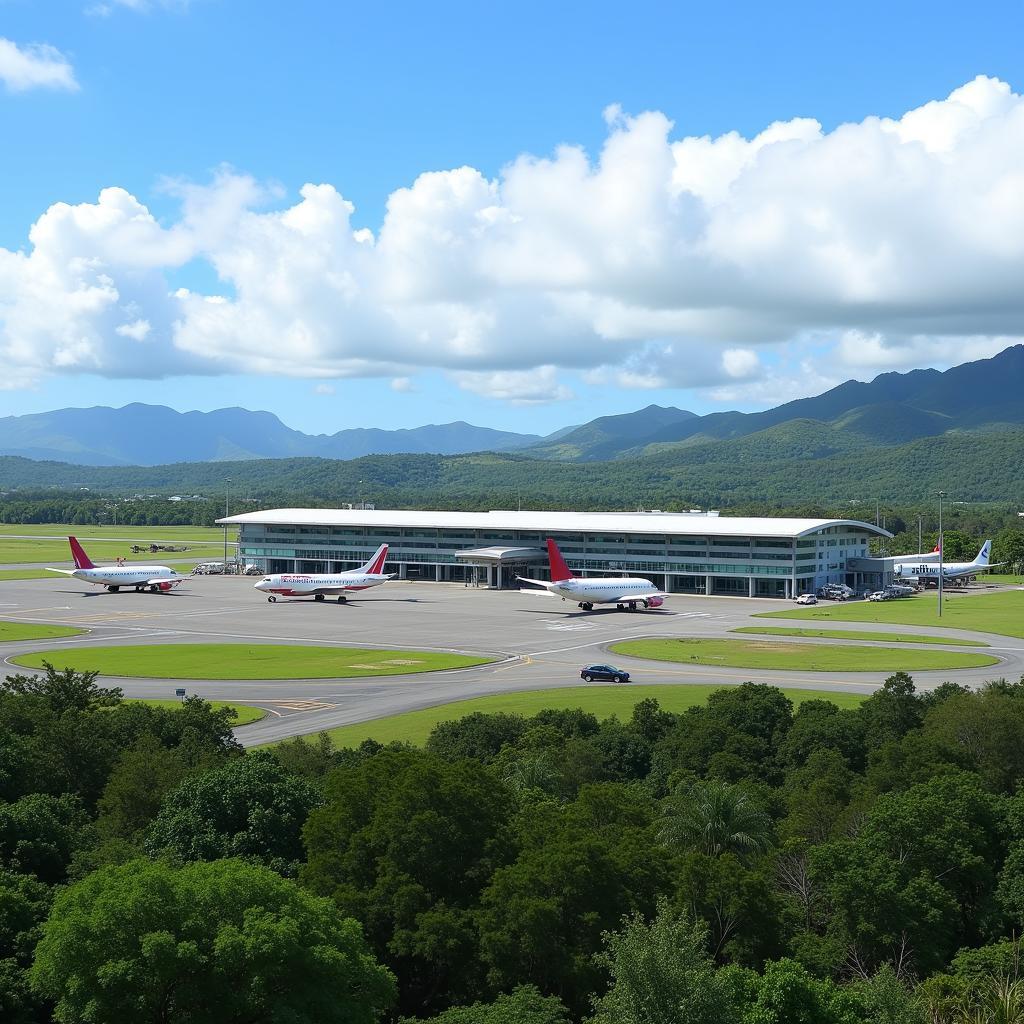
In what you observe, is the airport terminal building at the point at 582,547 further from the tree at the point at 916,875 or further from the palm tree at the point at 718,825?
the palm tree at the point at 718,825

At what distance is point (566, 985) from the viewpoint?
2867 cm

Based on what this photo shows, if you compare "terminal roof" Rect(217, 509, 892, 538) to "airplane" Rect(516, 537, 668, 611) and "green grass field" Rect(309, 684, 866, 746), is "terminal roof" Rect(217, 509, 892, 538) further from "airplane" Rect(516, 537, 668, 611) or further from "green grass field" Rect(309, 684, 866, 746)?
"green grass field" Rect(309, 684, 866, 746)

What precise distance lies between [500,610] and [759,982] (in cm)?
11160

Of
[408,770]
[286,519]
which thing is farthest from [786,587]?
[408,770]

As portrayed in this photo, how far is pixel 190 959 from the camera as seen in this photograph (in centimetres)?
2272

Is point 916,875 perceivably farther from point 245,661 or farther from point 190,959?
point 245,661

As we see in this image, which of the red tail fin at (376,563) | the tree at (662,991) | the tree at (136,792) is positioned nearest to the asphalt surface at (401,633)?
the red tail fin at (376,563)

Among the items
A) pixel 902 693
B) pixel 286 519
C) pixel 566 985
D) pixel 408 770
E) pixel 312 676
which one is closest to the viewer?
pixel 566 985

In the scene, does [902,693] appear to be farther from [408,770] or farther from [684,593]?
[684,593]

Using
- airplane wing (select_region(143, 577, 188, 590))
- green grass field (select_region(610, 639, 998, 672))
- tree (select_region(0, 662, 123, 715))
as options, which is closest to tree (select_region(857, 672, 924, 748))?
green grass field (select_region(610, 639, 998, 672))

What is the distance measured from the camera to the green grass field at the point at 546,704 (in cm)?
6538

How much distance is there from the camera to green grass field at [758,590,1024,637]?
120m

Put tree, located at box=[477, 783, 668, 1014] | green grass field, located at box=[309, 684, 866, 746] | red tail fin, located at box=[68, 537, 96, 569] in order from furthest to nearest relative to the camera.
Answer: red tail fin, located at box=[68, 537, 96, 569], green grass field, located at box=[309, 684, 866, 746], tree, located at box=[477, 783, 668, 1014]

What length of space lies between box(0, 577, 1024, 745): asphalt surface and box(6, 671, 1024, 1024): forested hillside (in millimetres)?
26260
